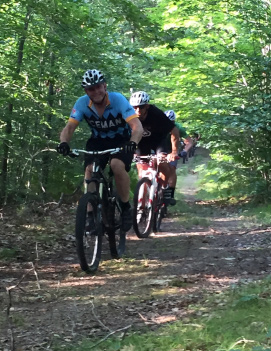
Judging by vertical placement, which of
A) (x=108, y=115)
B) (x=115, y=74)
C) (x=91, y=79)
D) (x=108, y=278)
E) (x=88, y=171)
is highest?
(x=115, y=74)

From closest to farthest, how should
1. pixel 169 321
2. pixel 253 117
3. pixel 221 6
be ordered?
1. pixel 169 321
2. pixel 253 117
3. pixel 221 6

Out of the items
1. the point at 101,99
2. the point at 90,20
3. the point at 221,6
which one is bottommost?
the point at 101,99

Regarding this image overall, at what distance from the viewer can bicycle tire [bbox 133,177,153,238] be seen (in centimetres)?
754

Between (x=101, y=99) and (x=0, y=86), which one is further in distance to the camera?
(x=0, y=86)

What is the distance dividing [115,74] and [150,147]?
138 inches

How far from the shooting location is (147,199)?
25.5 feet

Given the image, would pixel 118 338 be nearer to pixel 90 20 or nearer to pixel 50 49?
pixel 90 20

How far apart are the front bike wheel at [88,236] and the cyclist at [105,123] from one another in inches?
5.4

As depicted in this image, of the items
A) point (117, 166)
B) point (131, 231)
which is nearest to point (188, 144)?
point (131, 231)

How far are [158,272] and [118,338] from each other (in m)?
2.04

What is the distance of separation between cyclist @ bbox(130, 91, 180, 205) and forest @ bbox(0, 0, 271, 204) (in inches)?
36.0

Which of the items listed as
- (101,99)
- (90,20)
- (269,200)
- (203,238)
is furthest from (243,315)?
(269,200)

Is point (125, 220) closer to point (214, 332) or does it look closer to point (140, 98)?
point (140, 98)

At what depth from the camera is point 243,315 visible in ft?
10.7
